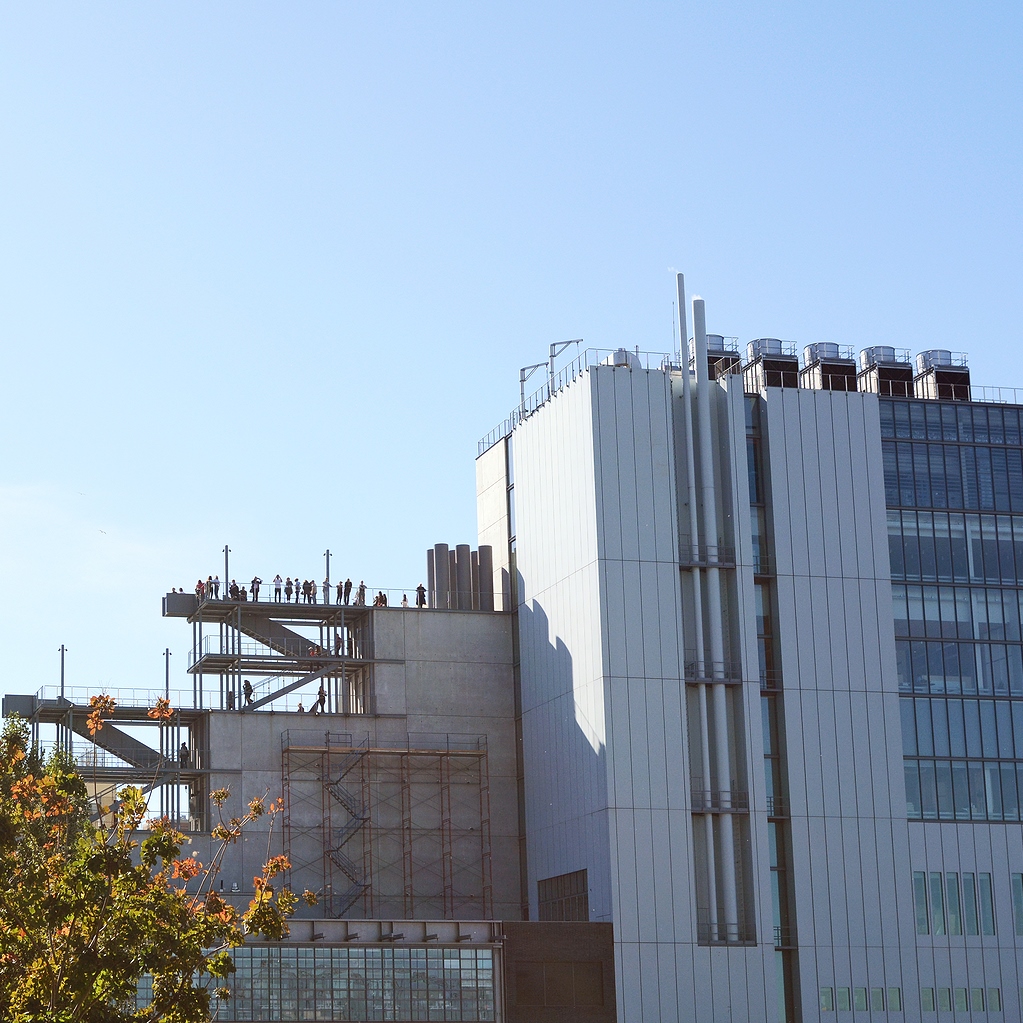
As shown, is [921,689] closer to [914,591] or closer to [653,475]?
[914,591]

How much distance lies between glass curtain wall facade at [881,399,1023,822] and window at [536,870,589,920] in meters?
17.0

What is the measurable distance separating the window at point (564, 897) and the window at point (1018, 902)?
2208 cm

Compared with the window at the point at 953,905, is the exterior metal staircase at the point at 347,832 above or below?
above

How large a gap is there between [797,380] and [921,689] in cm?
1909

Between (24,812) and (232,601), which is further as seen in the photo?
(232,601)

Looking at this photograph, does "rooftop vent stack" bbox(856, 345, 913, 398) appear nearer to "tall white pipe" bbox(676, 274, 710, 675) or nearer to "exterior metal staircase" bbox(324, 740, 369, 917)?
"tall white pipe" bbox(676, 274, 710, 675)

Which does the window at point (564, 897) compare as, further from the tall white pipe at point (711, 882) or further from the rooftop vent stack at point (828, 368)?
the rooftop vent stack at point (828, 368)

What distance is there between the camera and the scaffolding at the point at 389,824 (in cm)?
9556

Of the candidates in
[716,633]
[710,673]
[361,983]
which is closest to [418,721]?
[710,673]

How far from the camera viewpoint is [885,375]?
103125 mm

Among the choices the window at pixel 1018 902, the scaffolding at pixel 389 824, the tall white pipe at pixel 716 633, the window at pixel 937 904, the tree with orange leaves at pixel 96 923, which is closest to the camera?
the tree with orange leaves at pixel 96 923

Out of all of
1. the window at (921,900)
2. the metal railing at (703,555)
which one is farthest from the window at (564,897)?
the window at (921,900)

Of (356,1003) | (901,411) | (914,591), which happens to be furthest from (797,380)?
(356,1003)

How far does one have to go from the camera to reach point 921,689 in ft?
309
